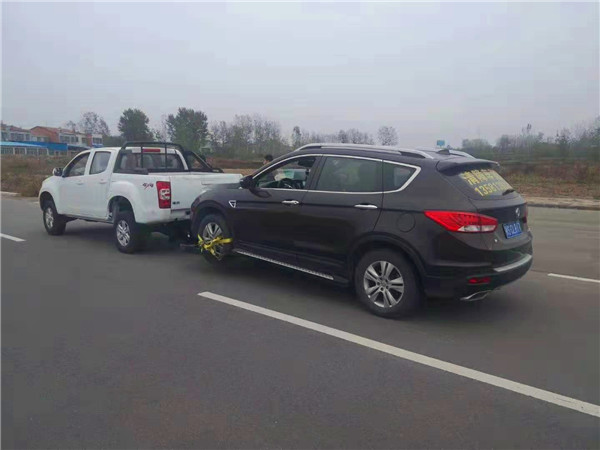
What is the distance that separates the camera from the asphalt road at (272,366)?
3.02m

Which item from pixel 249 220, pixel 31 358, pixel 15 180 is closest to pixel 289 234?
pixel 249 220

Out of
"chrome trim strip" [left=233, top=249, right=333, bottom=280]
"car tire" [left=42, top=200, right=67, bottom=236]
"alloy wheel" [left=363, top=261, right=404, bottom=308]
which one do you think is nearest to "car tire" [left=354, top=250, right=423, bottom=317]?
"alloy wheel" [left=363, top=261, right=404, bottom=308]

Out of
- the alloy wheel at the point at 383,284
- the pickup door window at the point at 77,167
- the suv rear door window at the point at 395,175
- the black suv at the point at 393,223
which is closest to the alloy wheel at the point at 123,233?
the pickup door window at the point at 77,167

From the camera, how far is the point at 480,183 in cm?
496

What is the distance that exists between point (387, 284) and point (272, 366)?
169 cm

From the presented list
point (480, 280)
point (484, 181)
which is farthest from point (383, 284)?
point (484, 181)

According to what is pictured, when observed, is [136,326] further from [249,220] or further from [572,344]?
[572,344]

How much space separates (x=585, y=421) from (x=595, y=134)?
33162 mm

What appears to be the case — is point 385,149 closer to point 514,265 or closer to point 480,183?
point 480,183

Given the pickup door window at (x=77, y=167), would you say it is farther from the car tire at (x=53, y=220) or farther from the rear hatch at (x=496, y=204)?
the rear hatch at (x=496, y=204)

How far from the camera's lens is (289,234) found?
5840mm

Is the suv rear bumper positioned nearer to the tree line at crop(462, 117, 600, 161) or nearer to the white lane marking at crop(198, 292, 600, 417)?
the white lane marking at crop(198, 292, 600, 417)

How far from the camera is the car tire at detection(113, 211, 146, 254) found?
7941 mm

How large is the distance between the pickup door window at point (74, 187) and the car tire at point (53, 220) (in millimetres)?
357
